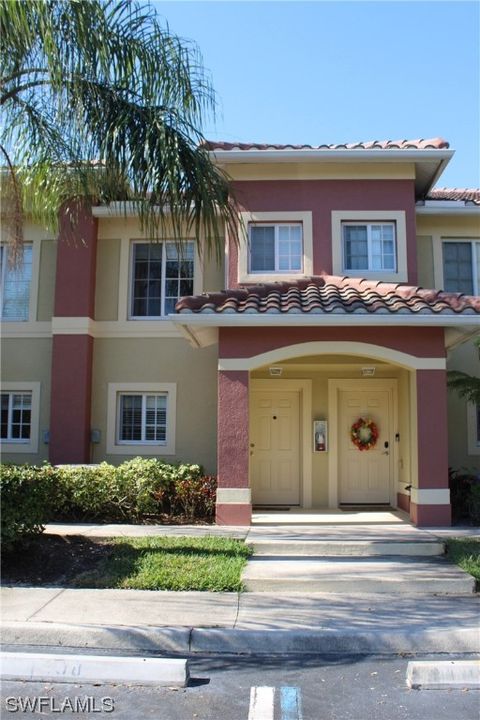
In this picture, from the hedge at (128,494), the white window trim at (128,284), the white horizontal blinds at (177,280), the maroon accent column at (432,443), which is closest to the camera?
the maroon accent column at (432,443)

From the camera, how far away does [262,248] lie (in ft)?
41.4

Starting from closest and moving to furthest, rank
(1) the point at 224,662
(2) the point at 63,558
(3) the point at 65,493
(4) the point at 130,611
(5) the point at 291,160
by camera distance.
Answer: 1. (1) the point at 224,662
2. (4) the point at 130,611
3. (2) the point at 63,558
4. (3) the point at 65,493
5. (5) the point at 291,160

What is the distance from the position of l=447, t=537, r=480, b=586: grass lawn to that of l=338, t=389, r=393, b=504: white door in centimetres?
357

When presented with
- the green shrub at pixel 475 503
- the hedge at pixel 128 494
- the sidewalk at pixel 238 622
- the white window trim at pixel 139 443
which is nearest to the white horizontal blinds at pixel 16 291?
the white window trim at pixel 139 443

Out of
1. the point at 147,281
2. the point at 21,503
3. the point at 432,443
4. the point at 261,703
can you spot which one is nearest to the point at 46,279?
the point at 147,281

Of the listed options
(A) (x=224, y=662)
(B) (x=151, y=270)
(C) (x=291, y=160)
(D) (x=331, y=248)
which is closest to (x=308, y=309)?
(D) (x=331, y=248)

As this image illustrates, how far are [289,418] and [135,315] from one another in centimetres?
385

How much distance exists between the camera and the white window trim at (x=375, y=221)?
40.3ft

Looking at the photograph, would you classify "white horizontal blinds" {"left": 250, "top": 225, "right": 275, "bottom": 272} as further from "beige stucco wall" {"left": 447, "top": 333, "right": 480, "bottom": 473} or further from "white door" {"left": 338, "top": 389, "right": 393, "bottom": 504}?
"beige stucco wall" {"left": 447, "top": 333, "right": 480, "bottom": 473}

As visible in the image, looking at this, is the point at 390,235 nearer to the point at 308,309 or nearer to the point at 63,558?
the point at 308,309

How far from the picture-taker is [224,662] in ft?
17.9

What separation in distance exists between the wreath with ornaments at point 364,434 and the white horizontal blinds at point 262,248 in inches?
136

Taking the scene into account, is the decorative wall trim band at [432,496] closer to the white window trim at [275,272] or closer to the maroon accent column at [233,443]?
the maroon accent column at [233,443]
